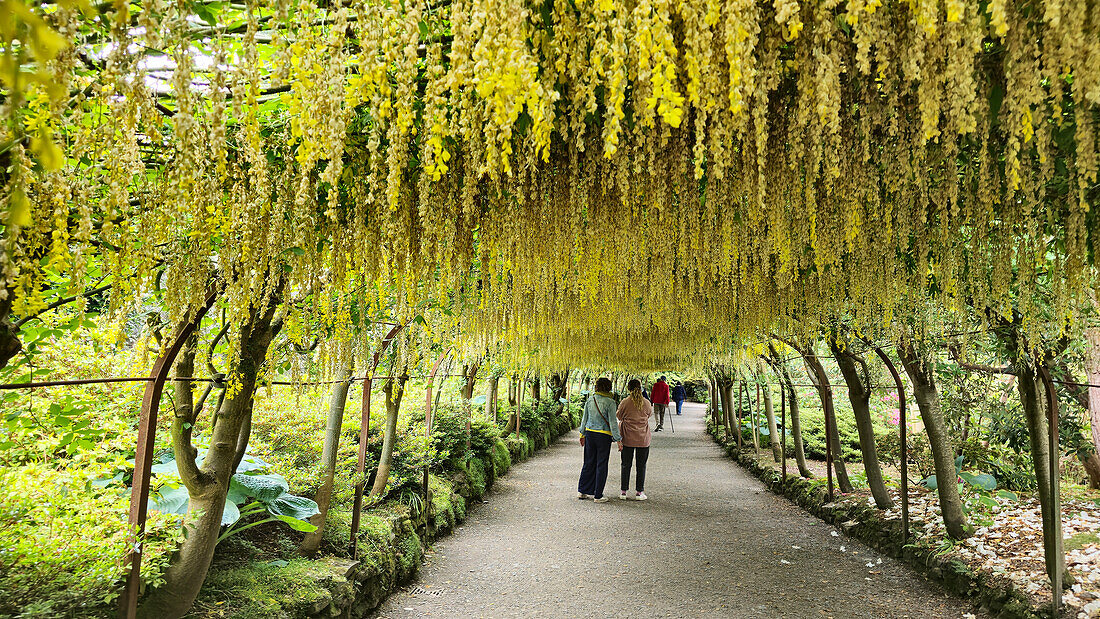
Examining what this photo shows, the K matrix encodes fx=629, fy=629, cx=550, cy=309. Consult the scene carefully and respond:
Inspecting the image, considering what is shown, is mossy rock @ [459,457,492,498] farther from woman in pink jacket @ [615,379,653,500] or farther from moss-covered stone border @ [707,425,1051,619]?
moss-covered stone border @ [707,425,1051,619]

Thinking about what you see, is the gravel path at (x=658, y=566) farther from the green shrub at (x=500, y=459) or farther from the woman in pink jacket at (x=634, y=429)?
the green shrub at (x=500, y=459)

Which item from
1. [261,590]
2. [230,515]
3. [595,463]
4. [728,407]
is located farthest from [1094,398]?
[728,407]

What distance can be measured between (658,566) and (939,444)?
7.66ft

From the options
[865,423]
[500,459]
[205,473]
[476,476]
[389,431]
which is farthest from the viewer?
[500,459]

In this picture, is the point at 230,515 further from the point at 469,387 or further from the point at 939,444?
the point at 469,387

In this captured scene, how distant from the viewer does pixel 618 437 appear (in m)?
7.62

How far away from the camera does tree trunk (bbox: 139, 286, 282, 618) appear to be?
2.62 metres

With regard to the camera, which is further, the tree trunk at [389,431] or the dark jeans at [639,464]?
the dark jeans at [639,464]

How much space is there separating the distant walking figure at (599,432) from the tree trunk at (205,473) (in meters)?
5.14

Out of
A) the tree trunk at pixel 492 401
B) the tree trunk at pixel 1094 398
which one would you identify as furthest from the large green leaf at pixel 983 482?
the tree trunk at pixel 492 401

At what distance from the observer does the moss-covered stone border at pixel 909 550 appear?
353 centimetres

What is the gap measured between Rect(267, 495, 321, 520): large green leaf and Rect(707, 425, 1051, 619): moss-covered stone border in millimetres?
3919

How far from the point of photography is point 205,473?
276cm

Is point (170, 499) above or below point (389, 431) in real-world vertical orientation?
below
